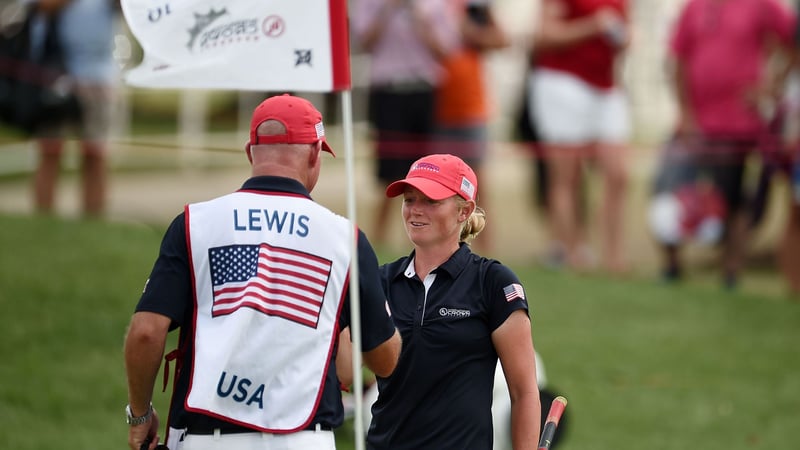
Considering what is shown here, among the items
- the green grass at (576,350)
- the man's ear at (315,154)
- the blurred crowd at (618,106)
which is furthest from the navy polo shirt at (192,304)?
the blurred crowd at (618,106)

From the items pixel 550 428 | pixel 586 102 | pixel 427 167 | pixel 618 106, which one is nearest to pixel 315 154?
pixel 427 167

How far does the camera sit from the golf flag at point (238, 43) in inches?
190

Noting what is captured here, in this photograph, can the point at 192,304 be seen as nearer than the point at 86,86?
Yes

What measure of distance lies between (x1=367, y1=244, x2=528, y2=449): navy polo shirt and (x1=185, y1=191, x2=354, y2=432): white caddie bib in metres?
0.38

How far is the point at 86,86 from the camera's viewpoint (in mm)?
11547

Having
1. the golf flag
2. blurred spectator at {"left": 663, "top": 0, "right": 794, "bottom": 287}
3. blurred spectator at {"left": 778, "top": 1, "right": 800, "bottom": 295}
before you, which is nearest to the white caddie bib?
the golf flag

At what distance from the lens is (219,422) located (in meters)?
4.30

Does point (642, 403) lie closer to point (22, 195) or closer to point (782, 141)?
point (782, 141)

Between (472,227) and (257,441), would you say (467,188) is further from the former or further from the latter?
(257,441)

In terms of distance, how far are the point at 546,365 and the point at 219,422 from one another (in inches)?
194

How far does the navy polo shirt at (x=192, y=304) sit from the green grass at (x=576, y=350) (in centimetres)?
301

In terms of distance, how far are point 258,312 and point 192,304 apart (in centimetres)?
24

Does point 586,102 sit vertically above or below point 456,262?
below

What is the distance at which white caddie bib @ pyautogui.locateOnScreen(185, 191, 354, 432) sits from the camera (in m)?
4.28
